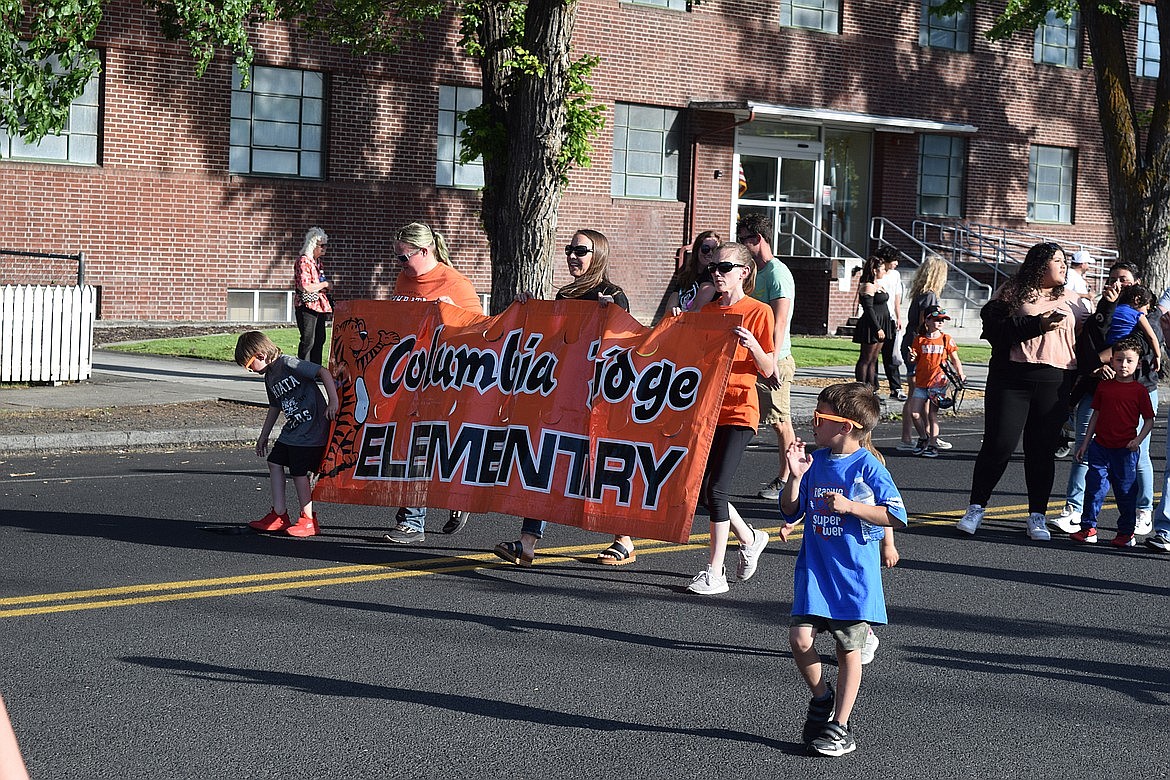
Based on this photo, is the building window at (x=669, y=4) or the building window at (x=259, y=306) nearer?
the building window at (x=259, y=306)

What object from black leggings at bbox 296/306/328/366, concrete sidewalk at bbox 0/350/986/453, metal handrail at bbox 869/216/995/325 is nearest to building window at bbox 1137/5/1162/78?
metal handrail at bbox 869/216/995/325

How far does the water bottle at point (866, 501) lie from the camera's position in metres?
4.97

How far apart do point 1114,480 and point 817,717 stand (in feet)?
15.5

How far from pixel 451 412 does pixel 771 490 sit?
3.14m

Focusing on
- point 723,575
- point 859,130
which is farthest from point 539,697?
point 859,130

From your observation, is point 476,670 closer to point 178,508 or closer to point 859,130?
point 178,508

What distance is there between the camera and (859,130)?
30.6 metres

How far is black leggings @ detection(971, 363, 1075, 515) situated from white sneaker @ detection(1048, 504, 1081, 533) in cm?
21

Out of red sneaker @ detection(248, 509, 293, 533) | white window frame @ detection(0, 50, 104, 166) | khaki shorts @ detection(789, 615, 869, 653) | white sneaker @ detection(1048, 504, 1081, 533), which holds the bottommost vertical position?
red sneaker @ detection(248, 509, 293, 533)

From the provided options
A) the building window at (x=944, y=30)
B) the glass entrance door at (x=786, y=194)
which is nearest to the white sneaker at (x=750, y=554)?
the glass entrance door at (x=786, y=194)

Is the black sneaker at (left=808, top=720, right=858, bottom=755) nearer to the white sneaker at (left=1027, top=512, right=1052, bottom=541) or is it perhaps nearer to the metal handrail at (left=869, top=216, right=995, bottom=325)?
the white sneaker at (left=1027, top=512, right=1052, bottom=541)

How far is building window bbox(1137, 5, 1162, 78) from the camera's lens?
3375 cm

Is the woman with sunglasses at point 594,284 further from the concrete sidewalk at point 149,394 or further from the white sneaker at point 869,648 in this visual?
the concrete sidewalk at point 149,394

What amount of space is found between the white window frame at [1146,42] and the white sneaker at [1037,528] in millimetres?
27814
